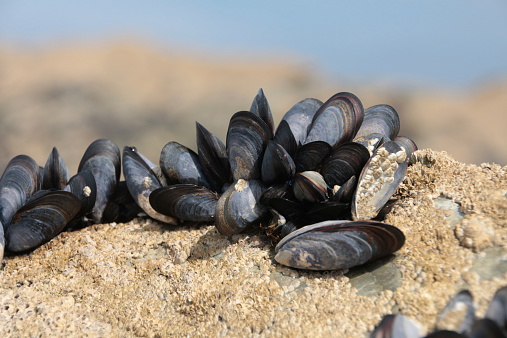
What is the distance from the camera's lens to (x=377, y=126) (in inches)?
124

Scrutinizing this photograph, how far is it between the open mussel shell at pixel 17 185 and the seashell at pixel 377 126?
229cm

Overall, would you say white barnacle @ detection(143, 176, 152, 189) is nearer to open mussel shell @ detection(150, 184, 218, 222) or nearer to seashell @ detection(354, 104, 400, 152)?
open mussel shell @ detection(150, 184, 218, 222)

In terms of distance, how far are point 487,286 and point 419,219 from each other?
2.05 feet

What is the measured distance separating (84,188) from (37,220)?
0.37 metres

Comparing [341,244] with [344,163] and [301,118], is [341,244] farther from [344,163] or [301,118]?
[301,118]

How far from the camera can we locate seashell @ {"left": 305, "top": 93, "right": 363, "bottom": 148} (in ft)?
9.76

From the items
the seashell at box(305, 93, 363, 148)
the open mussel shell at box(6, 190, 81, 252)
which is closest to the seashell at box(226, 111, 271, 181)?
the seashell at box(305, 93, 363, 148)

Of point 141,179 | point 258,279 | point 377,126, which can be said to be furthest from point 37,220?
point 377,126

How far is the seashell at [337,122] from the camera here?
297cm

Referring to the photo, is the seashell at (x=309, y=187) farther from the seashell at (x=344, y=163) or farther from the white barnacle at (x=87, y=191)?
the white barnacle at (x=87, y=191)

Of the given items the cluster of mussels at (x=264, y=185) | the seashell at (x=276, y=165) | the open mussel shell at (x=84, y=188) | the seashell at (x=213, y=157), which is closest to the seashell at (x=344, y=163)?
the cluster of mussels at (x=264, y=185)

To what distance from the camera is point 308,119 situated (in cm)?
326

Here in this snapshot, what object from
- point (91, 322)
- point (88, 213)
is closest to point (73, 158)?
point (88, 213)

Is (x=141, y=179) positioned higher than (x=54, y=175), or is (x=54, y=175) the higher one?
(x=141, y=179)
